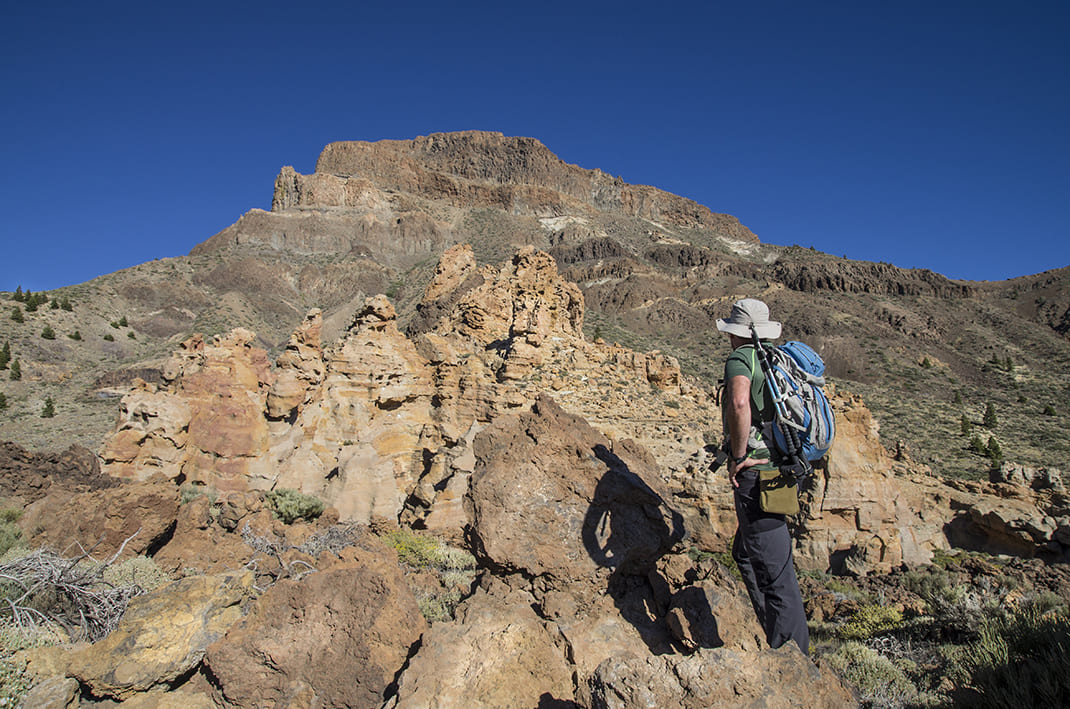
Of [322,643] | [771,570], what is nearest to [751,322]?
[771,570]

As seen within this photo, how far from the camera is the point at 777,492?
2990mm

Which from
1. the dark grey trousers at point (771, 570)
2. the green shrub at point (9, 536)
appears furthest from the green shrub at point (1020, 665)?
the green shrub at point (9, 536)

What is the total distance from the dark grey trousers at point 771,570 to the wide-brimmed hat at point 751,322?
843mm

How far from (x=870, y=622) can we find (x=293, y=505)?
721 cm

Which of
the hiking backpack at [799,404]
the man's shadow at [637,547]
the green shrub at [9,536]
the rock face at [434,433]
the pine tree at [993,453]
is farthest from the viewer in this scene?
the pine tree at [993,453]

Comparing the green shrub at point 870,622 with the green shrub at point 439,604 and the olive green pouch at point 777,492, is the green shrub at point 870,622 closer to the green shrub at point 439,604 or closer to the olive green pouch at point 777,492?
the olive green pouch at point 777,492

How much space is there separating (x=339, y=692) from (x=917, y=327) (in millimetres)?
67813

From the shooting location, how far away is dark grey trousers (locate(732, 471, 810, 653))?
308 cm

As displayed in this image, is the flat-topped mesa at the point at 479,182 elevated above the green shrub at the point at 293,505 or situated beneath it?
elevated above

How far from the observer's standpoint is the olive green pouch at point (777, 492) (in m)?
2.98

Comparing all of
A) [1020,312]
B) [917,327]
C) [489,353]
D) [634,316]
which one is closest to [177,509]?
[489,353]

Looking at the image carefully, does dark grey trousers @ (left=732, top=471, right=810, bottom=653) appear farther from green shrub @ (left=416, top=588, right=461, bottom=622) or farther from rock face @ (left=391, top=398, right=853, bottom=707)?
green shrub @ (left=416, top=588, right=461, bottom=622)

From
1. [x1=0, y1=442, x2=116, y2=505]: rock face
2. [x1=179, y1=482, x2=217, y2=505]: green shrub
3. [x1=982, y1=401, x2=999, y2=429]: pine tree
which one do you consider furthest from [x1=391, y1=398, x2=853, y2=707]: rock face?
[x1=982, y1=401, x2=999, y2=429]: pine tree

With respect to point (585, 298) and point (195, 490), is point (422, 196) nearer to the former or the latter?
point (585, 298)
